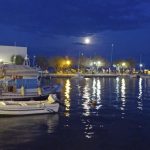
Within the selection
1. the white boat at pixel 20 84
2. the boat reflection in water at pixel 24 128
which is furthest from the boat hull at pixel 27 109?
the white boat at pixel 20 84

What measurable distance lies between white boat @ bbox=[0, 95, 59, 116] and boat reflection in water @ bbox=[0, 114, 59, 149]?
0.90 metres

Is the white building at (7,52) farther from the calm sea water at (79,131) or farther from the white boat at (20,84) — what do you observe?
the calm sea water at (79,131)

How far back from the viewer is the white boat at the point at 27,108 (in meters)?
38.5

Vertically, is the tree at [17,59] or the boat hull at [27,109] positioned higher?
the tree at [17,59]

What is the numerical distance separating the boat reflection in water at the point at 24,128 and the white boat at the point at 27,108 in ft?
2.95

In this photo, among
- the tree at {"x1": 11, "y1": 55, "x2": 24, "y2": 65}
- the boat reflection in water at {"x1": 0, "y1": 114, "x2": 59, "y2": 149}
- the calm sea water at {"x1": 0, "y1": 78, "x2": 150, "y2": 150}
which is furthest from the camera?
the tree at {"x1": 11, "y1": 55, "x2": 24, "y2": 65}

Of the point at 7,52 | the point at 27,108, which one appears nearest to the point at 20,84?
the point at 27,108

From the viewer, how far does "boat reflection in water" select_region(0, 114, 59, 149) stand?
2796 centimetres

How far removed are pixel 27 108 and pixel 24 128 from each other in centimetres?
663

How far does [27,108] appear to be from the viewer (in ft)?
128

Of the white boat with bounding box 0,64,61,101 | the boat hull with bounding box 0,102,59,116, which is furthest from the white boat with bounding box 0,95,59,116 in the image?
the white boat with bounding box 0,64,61,101

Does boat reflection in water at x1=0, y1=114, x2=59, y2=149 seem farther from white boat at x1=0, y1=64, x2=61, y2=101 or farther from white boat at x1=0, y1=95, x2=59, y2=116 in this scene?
white boat at x1=0, y1=64, x2=61, y2=101

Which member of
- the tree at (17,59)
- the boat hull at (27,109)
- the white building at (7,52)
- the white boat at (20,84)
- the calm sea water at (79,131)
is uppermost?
the white building at (7,52)

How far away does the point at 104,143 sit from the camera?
28.0 meters
